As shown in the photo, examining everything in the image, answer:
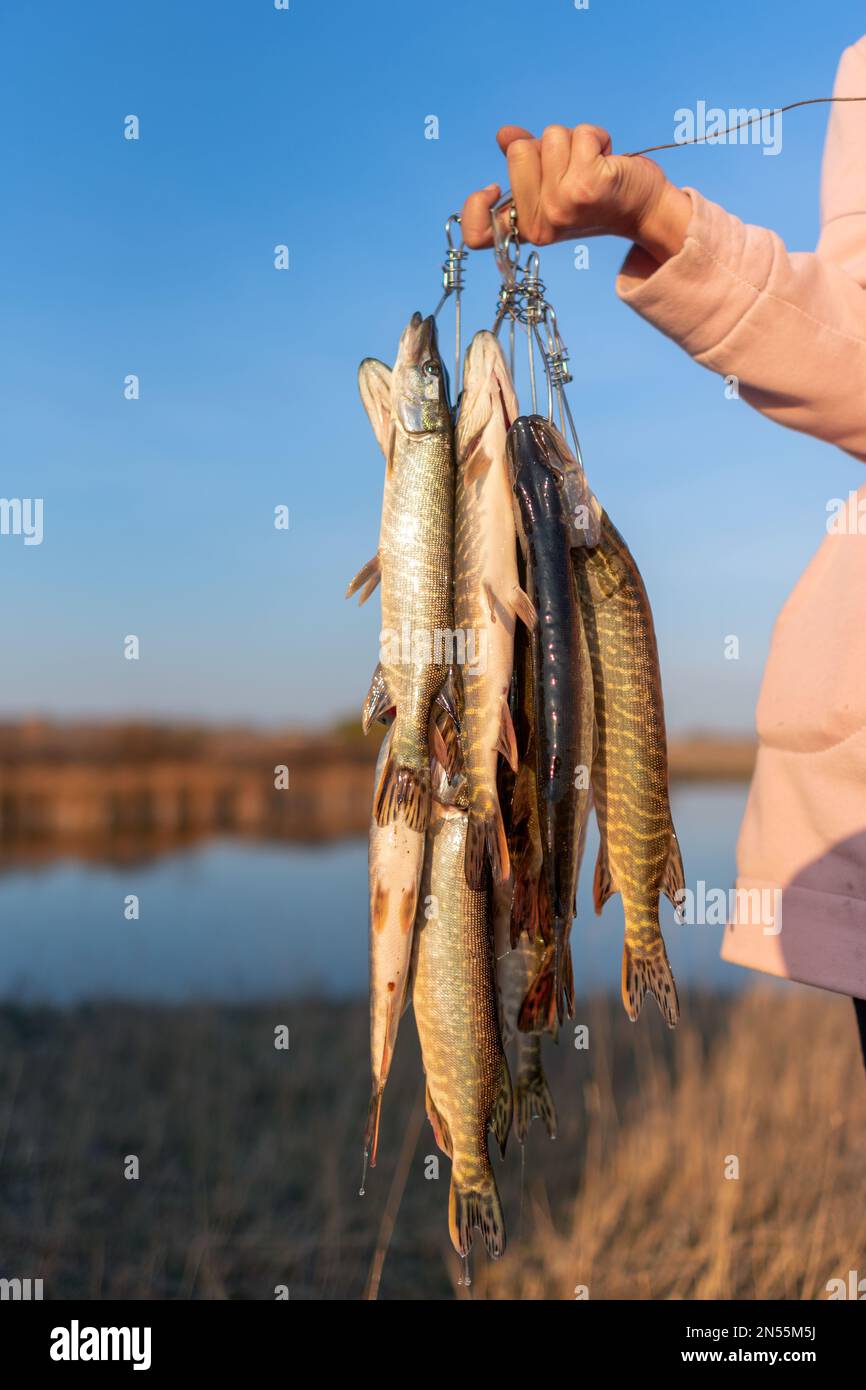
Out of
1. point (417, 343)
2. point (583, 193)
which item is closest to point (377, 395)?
point (417, 343)

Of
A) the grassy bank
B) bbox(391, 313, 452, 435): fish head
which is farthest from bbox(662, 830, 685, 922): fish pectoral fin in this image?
the grassy bank

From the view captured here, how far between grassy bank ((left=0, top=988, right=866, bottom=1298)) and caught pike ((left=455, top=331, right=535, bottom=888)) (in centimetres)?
337

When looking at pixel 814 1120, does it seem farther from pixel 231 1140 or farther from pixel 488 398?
pixel 488 398

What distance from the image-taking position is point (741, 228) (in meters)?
1.96

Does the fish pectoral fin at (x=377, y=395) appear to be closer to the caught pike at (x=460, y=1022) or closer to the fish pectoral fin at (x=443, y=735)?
the fish pectoral fin at (x=443, y=735)

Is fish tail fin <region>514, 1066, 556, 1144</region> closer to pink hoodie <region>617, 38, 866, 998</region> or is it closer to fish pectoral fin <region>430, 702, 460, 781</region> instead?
pink hoodie <region>617, 38, 866, 998</region>

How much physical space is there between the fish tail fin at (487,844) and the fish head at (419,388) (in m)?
0.67

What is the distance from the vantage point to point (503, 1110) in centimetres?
185

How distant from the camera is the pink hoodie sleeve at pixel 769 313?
1934 mm

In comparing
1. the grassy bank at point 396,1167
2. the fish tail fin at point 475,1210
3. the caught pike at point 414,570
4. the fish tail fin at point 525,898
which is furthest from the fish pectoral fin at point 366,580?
the grassy bank at point 396,1167

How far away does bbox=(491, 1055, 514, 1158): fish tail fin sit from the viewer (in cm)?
180

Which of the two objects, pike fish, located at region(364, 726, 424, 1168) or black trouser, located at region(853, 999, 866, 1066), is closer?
pike fish, located at region(364, 726, 424, 1168)
